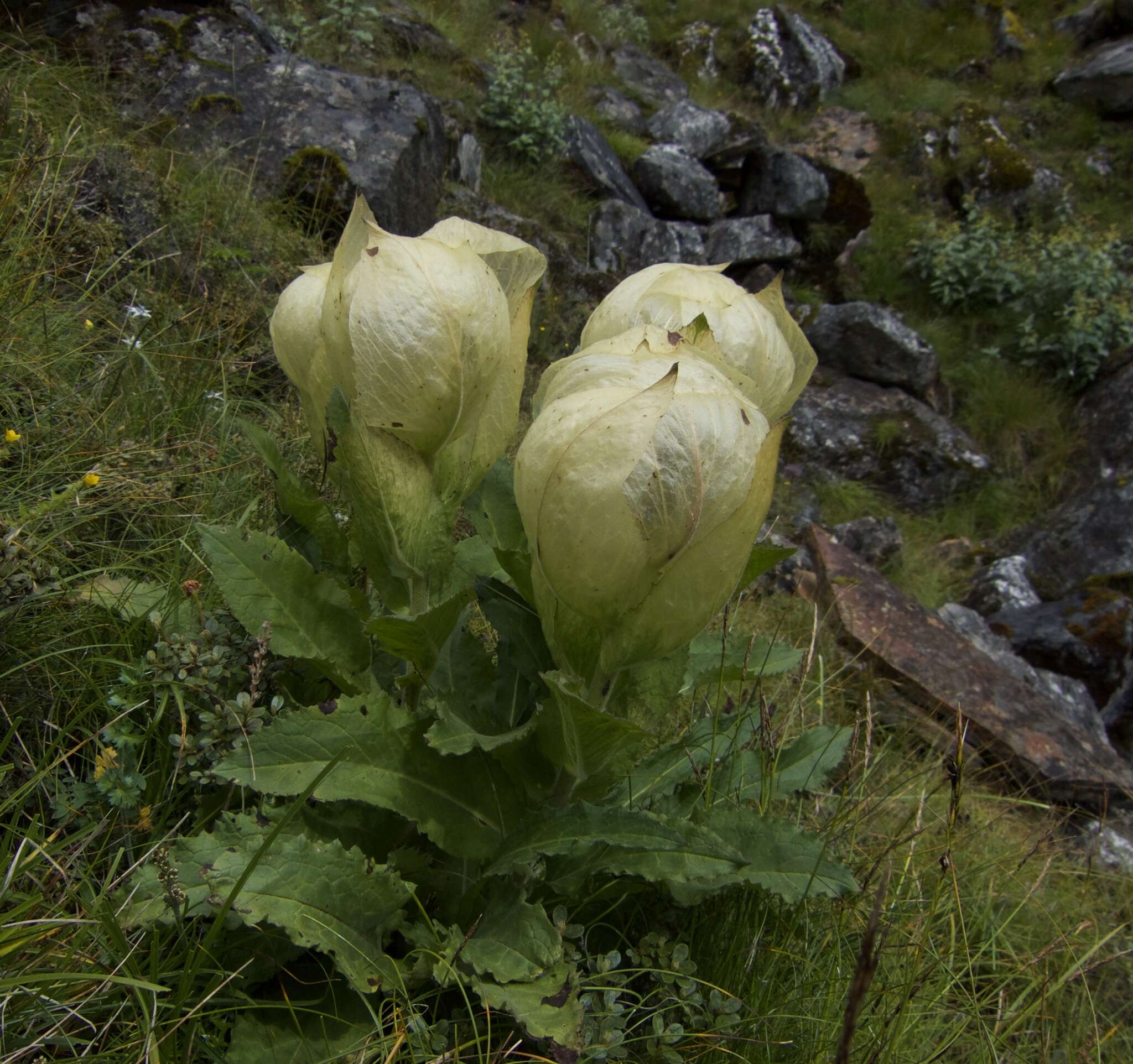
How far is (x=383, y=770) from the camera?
3.53 feet

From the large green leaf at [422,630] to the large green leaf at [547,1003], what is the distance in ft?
1.26

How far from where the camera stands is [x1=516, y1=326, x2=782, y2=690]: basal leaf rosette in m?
0.74

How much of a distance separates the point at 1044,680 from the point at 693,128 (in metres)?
7.01

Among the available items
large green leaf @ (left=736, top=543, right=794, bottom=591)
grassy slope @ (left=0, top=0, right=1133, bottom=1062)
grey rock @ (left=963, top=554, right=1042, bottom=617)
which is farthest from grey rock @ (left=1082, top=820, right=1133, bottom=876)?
large green leaf @ (left=736, top=543, right=794, bottom=591)

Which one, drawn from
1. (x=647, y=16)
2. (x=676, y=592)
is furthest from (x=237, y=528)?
(x=647, y=16)

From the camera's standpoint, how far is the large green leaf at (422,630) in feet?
3.13

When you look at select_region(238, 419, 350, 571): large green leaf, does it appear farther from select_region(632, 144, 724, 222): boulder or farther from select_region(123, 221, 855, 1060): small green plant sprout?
select_region(632, 144, 724, 222): boulder

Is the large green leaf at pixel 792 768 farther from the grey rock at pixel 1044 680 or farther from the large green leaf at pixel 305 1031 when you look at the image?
the grey rock at pixel 1044 680

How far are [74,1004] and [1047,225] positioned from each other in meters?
11.2

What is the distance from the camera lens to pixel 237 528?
3.81 feet

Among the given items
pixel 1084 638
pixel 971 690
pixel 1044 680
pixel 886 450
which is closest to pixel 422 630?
pixel 971 690

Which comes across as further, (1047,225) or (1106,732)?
A: (1047,225)

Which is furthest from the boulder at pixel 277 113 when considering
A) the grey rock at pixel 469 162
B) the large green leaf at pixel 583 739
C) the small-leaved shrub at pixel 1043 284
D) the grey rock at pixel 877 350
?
the small-leaved shrub at pixel 1043 284

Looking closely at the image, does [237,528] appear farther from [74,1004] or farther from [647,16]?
[647,16]
